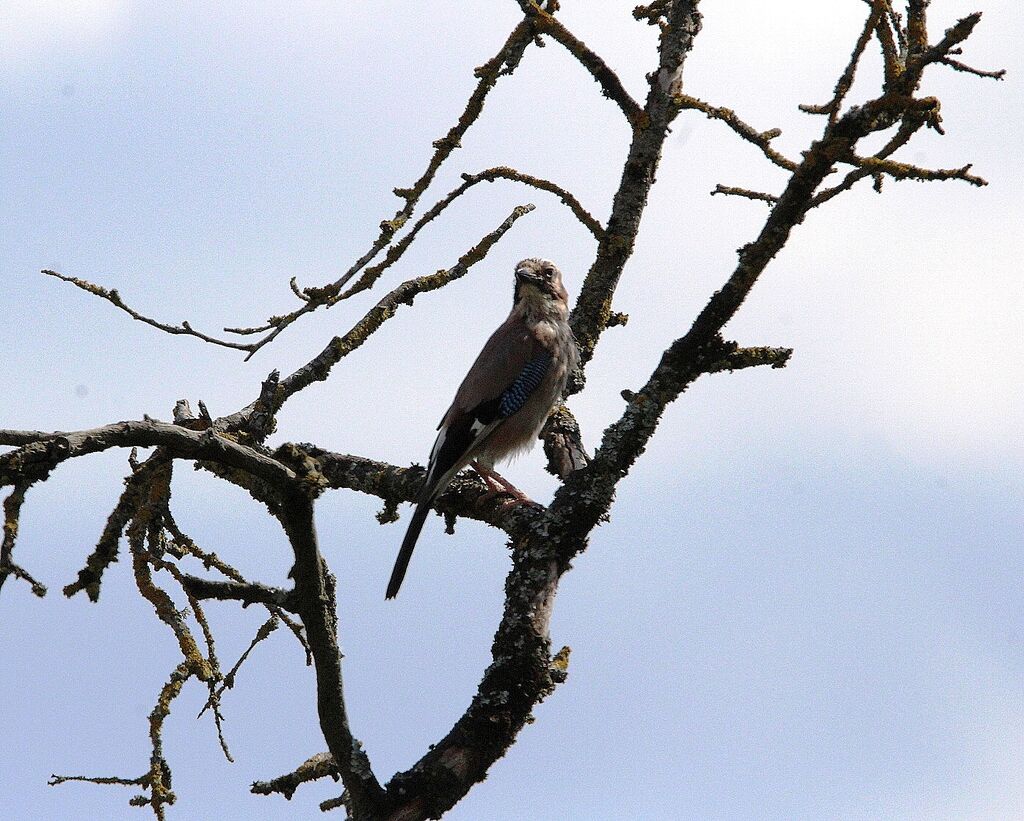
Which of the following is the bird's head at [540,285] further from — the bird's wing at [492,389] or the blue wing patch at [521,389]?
the blue wing patch at [521,389]

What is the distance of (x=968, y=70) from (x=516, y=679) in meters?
2.72

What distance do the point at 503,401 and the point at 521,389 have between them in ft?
0.45

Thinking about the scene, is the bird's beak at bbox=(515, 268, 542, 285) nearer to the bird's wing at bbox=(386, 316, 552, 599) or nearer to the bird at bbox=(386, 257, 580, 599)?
the bird at bbox=(386, 257, 580, 599)

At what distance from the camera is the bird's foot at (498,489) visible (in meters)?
5.54

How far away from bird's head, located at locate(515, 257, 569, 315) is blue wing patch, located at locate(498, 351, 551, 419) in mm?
1079

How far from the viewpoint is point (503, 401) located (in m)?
7.35

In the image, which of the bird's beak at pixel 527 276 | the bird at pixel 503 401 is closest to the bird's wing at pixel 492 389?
the bird at pixel 503 401

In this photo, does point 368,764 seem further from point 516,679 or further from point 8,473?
point 8,473

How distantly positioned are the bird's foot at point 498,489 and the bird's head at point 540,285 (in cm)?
180

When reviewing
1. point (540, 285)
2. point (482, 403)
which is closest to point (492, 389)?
point (482, 403)

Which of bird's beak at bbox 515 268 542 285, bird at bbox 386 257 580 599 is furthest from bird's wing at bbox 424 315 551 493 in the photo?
bird's beak at bbox 515 268 542 285

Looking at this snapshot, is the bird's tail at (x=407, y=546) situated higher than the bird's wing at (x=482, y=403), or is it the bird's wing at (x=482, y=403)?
the bird's wing at (x=482, y=403)

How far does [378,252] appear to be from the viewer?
4.97 metres

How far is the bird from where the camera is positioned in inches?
249
